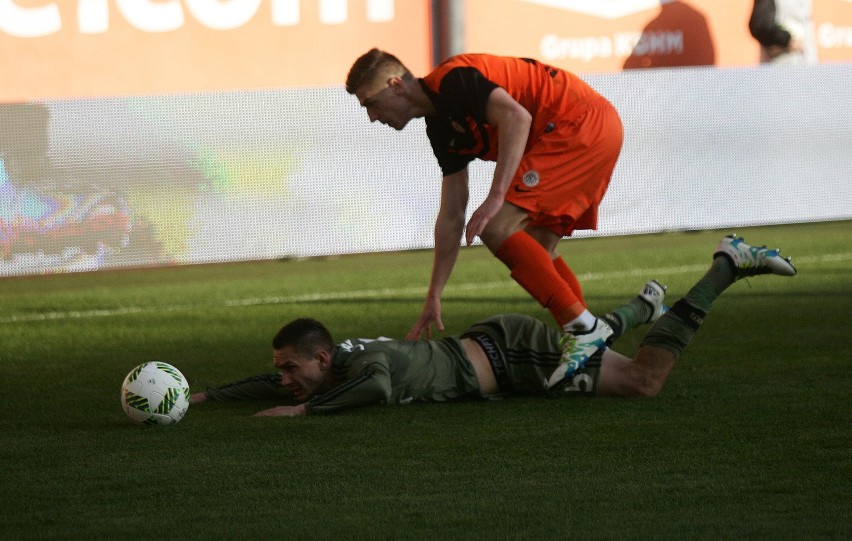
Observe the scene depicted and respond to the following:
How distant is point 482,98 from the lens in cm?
484

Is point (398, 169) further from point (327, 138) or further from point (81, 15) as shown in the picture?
point (81, 15)

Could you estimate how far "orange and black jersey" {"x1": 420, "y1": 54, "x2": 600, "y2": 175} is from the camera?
4.88 metres

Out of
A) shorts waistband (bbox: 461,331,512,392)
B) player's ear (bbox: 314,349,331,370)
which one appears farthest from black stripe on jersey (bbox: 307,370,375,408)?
shorts waistband (bbox: 461,331,512,392)

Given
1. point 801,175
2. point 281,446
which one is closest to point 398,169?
point 801,175

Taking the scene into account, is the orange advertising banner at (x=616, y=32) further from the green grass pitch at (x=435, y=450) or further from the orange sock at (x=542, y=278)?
the orange sock at (x=542, y=278)

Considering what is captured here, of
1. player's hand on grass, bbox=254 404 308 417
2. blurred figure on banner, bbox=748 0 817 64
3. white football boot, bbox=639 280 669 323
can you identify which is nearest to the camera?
player's hand on grass, bbox=254 404 308 417

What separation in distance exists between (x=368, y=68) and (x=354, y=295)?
3.71m

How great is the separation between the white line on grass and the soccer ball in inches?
131

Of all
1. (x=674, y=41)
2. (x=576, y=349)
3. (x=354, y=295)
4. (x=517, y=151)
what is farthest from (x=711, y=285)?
(x=674, y=41)

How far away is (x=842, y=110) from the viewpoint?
1203 cm

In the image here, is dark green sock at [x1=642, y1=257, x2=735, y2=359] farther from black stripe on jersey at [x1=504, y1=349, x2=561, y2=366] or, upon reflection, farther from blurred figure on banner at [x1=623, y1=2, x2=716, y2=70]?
blurred figure on banner at [x1=623, y1=2, x2=716, y2=70]

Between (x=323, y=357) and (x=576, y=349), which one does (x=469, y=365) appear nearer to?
(x=576, y=349)

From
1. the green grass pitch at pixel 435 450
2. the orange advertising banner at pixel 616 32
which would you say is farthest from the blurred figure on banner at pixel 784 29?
the green grass pitch at pixel 435 450

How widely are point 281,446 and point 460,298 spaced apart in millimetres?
4032
